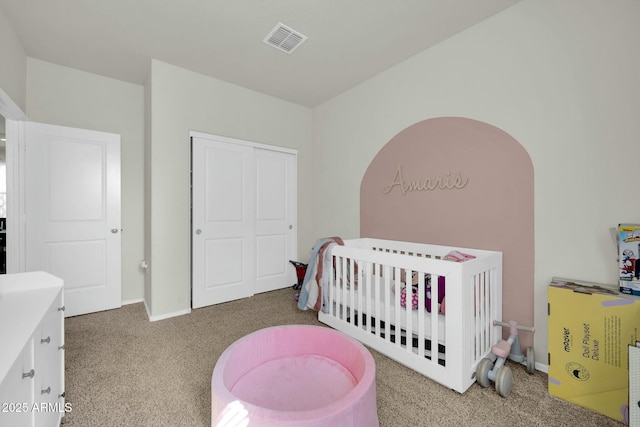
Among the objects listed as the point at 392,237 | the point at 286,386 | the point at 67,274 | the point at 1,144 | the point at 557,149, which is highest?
the point at 1,144

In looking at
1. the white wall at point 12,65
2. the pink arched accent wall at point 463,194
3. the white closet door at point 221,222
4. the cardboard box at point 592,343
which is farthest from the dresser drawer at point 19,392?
the pink arched accent wall at point 463,194

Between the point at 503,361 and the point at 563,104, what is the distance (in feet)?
5.43

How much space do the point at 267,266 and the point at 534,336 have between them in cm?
269

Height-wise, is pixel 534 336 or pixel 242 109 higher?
pixel 242 109

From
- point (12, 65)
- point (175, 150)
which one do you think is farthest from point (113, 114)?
point (175, 150)

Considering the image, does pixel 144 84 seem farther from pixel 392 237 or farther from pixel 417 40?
pixel 392 237

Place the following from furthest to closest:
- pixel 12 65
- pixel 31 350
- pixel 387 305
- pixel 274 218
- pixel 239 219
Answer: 1. pixel 274 218
2. pixel 239 219
3. pixel 12 65
4. pixel 387 305
5. pixel 31 350

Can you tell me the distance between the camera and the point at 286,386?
1343 millimetres

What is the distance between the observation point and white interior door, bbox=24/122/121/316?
99.7 inches

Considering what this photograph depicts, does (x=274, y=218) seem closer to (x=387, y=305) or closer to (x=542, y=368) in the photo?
(x=387, y=305)

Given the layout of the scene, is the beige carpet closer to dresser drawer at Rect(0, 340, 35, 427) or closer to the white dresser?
the white dresser

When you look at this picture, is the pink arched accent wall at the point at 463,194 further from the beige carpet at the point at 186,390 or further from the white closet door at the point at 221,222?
the white closet door at the point at 221,222

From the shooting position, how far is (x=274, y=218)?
3523 millimetres

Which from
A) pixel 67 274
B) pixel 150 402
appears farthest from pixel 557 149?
pixel 67 274
